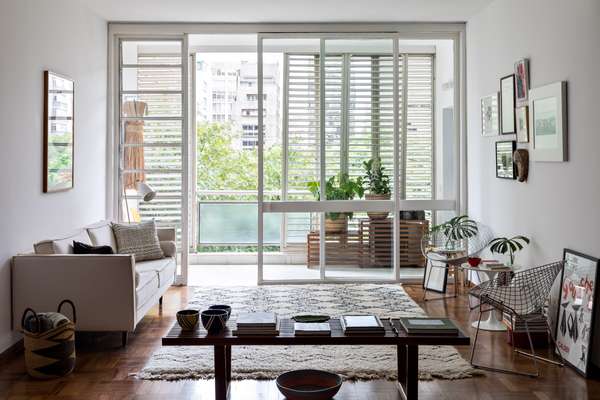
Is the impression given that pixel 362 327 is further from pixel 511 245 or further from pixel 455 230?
pixel 455 230

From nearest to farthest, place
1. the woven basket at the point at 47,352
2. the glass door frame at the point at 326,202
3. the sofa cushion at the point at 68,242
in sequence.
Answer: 1. the woven basket at the point at 47,352
2. the sofa cushion at the point at 68,242
3. the glass door frame at the point at 326,202

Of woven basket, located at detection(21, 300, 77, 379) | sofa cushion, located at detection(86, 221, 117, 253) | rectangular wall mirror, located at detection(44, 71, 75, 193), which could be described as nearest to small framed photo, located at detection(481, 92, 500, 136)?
sofa cushion, located at detection(86, 221, 117, 253)

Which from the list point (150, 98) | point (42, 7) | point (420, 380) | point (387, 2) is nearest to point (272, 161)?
point (150, 98)

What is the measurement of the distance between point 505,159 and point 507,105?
47 cm

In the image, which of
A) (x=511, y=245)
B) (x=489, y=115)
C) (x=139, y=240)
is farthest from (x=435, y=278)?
(x=139, y=240)

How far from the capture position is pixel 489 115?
5.80m

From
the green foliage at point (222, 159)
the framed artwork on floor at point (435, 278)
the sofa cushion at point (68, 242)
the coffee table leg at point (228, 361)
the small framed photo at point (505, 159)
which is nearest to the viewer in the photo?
the coffee table leg at point (228, 361)

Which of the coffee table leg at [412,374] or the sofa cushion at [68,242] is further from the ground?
the sofa cushion at [68,242]

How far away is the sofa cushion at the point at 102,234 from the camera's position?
5.19 metres

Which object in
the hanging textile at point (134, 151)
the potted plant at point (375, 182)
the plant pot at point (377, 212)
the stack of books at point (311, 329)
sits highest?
the hanging textile at point (134, 151)

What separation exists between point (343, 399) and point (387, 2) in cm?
386

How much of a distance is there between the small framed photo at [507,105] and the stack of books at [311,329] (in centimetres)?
283

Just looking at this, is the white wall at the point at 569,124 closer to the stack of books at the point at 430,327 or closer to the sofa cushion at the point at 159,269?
the stack of books at the point at 430,327

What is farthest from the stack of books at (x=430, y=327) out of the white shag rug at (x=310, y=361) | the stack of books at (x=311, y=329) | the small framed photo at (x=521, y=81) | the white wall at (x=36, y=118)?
the white wall at (x=36, y=118)
